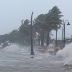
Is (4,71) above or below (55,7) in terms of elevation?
below

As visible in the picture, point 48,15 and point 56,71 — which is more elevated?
point 48,15

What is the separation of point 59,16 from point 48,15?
11.2ft

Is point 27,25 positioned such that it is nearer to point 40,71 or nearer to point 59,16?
point 59,16

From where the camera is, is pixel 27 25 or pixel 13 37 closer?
pixel 27 25

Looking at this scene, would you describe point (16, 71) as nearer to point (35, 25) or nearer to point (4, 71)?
point (4, 71)

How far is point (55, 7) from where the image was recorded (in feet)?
268

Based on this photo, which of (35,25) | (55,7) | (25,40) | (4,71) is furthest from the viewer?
(25,40)

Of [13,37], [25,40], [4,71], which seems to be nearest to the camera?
[4,71]

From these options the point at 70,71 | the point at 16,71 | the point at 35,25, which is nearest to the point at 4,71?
the point at 16,71

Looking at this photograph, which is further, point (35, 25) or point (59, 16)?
point (35, 25)

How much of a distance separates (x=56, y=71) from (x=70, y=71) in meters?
0.90

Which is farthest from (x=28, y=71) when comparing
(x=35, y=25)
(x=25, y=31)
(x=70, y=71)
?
(x=25, y=31)

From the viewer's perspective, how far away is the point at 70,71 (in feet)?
64.4

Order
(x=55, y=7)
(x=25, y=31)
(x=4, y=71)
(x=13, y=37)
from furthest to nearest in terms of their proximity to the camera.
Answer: (x=13, y=37), (x=25, y=31), (x=55, y=7), (x=4, y=71)
